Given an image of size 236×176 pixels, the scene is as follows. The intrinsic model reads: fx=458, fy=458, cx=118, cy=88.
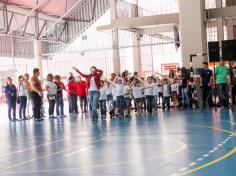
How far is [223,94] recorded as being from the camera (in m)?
16.9

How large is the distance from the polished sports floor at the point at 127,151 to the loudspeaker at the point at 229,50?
14.8ft

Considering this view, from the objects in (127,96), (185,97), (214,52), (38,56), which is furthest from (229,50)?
(38,56)

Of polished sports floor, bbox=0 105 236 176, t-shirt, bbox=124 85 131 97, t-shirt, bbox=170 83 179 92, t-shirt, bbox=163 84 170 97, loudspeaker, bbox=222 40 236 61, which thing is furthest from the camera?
t-shirt, bbox=170 83 179 92

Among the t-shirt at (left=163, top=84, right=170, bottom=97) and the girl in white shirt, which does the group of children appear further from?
the girl in white shirt

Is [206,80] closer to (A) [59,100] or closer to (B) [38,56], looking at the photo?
(A) [59,100]

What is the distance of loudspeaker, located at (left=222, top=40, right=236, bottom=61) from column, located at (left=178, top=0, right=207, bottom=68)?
370 cm

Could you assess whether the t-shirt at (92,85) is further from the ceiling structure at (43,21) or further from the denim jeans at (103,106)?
the ceiling structure at (43,21)

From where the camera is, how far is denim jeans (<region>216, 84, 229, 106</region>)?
16.6 m

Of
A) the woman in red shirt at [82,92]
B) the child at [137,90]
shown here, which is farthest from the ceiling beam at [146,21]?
the child at [137,90]

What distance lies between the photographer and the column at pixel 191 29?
65.3ft

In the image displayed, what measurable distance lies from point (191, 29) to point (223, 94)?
429 cm

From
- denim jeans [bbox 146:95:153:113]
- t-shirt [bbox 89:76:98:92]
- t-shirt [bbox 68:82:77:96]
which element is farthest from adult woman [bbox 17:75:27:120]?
denim jeans [bbox 146:95:153:113]

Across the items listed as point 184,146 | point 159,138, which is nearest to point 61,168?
point 184,146

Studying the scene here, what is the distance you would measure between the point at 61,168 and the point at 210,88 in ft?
39.3
